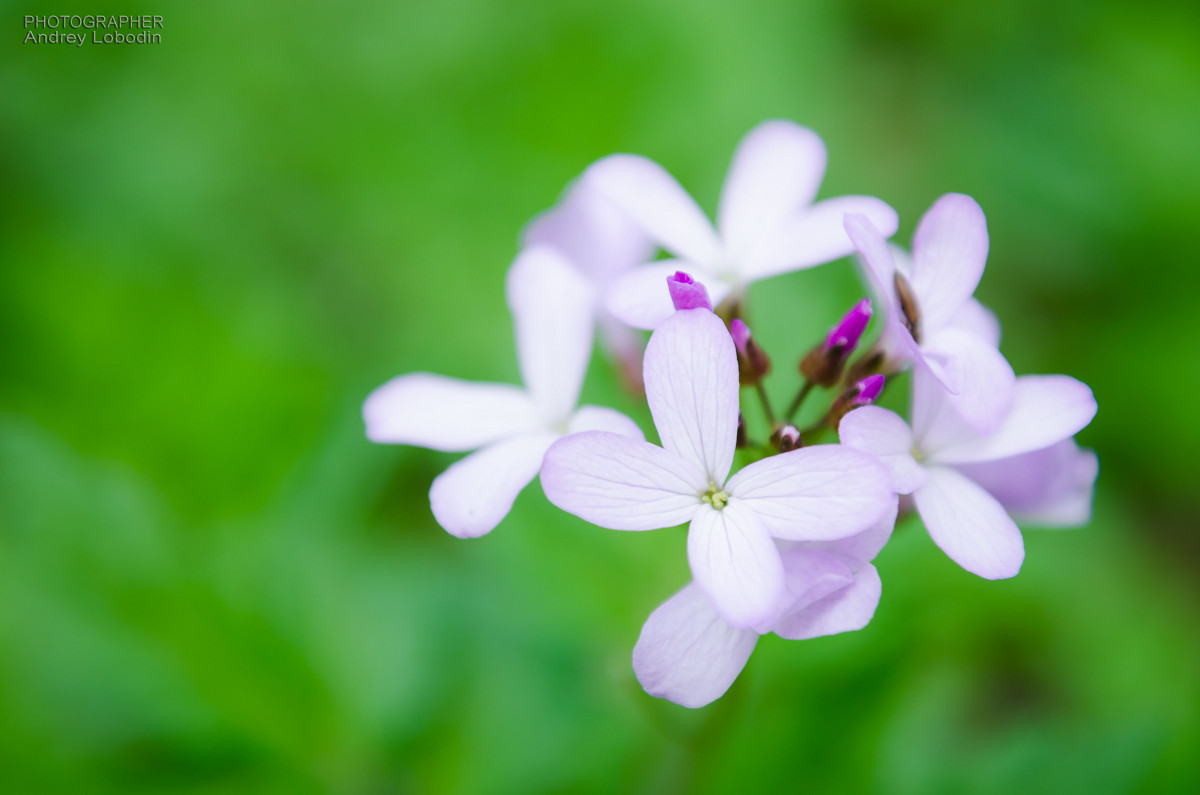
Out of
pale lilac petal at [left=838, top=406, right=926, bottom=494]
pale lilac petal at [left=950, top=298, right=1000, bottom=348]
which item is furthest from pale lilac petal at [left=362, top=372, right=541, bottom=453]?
pale lilac petal at [left=950, top=298, right=1000, bottom=348]

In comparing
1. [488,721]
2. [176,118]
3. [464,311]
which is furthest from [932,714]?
[176,118]

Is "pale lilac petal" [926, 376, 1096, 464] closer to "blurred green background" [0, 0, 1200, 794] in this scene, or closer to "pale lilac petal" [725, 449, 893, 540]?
"pale lilac petal" [725, 449, 893, 540]

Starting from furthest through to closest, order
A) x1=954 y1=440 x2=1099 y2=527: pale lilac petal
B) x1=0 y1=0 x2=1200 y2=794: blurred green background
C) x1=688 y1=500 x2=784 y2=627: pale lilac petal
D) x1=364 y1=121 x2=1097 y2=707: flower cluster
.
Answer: x1=0 y1=0 x2=1200 y2=794: blurred green background → x1=954 y1=440 x2=1099 y2=527: pale lilac petal → x1=364 y1=121 x2=1097 y2=707: flower cluster → x1=688 y1=500 x2=784 y2=627: pale lilac petal

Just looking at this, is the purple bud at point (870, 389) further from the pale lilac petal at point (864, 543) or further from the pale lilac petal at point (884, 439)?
the pale lilac petal at point (864, 543)

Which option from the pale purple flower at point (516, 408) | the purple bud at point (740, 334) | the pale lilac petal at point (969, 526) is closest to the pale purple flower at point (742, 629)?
the pale lilac petal at point (969, 526)

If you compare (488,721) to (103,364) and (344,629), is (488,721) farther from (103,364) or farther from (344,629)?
(103,364)
